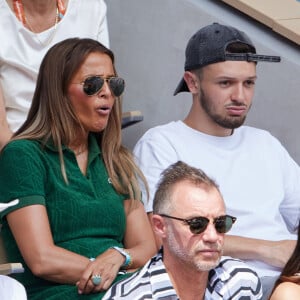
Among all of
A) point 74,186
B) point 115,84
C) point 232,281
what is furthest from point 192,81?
point 232,281

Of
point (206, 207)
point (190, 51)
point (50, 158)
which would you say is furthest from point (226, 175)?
point (206, 207)

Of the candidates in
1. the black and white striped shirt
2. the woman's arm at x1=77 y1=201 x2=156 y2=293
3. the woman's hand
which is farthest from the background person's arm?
the black and white striped shirt

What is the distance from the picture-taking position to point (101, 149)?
4.87 m

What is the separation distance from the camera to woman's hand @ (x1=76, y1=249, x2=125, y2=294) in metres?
4.34

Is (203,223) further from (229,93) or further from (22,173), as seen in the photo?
(229,93)

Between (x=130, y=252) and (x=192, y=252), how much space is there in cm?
85

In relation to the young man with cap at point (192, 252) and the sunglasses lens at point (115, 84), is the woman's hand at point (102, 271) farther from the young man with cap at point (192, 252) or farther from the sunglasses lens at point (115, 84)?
the sunglasses lens at point (115, 84)

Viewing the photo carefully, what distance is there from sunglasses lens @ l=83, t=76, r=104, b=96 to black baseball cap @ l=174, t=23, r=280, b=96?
0.79 metres

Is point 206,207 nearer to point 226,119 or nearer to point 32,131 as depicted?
point 32,131

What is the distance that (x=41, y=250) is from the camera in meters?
4.36

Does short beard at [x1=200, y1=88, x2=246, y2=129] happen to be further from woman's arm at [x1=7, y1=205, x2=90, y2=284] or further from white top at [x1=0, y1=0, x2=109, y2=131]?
woman's arm at [x1=7, y1=205, x2=90, y2=284]

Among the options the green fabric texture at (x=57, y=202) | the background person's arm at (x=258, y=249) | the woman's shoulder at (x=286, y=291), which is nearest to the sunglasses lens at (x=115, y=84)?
the green fabric texture at (x=57, y=202)

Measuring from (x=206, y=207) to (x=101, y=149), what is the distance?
1.12 m

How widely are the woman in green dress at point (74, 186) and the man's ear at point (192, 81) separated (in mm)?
613
